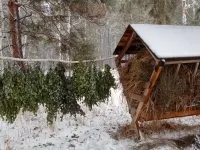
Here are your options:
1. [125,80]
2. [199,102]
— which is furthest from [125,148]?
[199,102]

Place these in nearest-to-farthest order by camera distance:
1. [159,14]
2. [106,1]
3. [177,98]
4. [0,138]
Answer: [177,98], [0,138], [106,1], [159,14]

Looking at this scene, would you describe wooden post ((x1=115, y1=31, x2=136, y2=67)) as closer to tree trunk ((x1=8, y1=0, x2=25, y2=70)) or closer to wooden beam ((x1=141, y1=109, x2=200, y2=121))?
wooden beam ((x1=141, y1=109, x2=200, y2=121))

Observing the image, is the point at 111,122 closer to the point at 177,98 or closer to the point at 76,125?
the point at 76,125

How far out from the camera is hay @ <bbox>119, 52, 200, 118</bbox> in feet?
22.3

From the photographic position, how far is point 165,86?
674cm

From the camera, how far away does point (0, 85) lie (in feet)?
21.1

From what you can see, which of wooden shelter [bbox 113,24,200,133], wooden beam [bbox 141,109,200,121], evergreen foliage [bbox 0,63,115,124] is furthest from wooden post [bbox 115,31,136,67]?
wooden beam [bbox 141,109,200,121]

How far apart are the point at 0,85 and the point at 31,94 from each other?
0.67 m

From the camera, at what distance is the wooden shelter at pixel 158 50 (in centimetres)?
611

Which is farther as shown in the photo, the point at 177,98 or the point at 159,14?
the point at 159,14

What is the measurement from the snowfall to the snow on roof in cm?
180

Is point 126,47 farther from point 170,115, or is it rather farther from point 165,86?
point 170,115

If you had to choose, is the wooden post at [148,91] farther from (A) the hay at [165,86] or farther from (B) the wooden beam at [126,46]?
(B) the wooden beam at [126,46]

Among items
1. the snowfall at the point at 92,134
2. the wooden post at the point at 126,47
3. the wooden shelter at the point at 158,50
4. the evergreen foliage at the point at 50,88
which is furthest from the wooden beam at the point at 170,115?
the wooden post at the point at 126,47
